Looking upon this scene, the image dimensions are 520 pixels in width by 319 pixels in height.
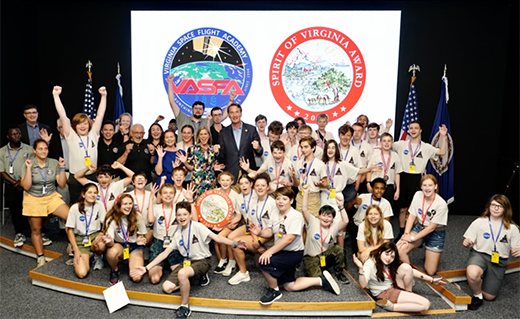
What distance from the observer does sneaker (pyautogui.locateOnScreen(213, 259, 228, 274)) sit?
15.2 ft

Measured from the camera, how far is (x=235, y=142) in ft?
17.6

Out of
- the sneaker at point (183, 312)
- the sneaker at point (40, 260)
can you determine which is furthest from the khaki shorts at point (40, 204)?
the sneaker at point (183, 312)

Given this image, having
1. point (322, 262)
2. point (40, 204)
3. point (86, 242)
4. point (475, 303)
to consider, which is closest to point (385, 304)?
point (322, 262)

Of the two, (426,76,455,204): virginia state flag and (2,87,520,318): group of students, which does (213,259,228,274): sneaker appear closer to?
(2,87,520,318): group of students

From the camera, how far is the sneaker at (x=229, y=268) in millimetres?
4539

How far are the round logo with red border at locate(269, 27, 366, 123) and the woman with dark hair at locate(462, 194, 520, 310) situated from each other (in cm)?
340

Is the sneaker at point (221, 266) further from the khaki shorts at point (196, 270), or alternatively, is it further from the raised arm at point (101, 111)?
the raised arm at point (101, 111)

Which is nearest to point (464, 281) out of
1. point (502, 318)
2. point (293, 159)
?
point (502, 318)

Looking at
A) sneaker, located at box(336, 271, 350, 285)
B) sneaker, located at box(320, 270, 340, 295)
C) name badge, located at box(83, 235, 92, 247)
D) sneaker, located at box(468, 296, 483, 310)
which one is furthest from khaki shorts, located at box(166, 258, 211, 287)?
sneaker, located at box(468, 296, 483, 310)

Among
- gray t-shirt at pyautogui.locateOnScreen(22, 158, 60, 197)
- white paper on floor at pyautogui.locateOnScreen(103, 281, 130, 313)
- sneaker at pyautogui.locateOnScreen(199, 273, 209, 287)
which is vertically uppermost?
gray t-shirt at pyautogui.locateOnScreen(22, 158, 60, 197)

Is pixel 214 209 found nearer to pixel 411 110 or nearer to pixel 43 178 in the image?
pixel 43 178

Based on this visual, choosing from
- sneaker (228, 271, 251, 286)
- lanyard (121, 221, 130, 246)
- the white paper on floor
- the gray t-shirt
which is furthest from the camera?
the gray t-shirt

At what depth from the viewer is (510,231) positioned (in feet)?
13.8

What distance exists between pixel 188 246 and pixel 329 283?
1499 mm
